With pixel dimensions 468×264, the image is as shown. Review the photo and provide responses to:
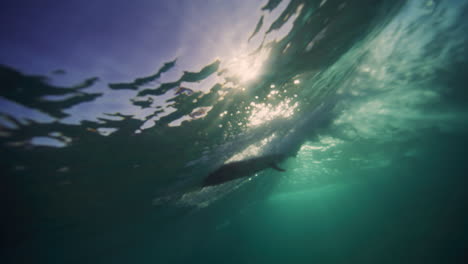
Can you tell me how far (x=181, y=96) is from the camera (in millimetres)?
7125

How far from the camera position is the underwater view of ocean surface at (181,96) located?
4.68 m

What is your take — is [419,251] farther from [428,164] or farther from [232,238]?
[232,238]

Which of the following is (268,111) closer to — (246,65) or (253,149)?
(246,65)

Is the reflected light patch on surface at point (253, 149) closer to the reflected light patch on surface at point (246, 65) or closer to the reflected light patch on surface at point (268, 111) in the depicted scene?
the reflected light patch on surface at point (268, 111)

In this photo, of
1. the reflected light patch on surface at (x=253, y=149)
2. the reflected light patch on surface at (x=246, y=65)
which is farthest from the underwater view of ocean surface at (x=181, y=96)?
the reflected light patch on surface at (x=253, y=149)

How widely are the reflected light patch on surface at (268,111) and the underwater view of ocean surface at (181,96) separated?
3.5 inches

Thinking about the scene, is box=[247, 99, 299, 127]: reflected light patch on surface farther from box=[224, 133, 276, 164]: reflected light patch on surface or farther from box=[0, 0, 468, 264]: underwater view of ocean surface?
box=[224, 133, 276, 164]: reflected light patch on surface

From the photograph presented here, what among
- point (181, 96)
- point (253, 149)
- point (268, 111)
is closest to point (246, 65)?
point (181, 96)

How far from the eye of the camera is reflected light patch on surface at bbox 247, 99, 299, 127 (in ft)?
33.4

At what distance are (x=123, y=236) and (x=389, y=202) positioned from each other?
70.5m

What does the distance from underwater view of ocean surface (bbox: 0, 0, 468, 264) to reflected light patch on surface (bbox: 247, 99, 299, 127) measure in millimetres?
89

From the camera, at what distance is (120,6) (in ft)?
13.9

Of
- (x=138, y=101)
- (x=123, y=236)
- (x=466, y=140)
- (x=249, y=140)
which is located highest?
(x=138, y=101)

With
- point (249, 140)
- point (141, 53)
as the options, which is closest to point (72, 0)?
point (141, 53)
